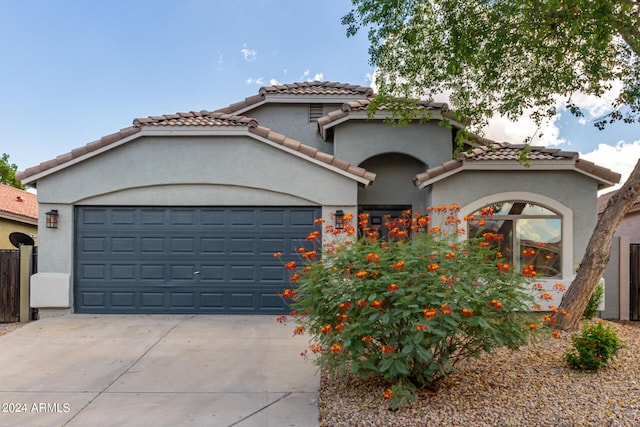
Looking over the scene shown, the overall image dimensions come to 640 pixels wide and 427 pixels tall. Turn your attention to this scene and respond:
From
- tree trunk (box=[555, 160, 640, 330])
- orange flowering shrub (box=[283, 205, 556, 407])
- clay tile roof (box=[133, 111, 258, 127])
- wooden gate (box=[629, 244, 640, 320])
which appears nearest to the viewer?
orange flowering shrub (box=[283, 205, 556, 407])

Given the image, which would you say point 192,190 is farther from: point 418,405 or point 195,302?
point 418,405

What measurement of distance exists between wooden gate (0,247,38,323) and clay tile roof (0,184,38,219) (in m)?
8.76

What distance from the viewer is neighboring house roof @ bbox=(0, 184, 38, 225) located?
1717 centimetres

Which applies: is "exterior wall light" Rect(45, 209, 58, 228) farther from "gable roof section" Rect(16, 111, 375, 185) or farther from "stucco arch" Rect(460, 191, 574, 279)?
"stucco arch" Rect(460, 191, 574, 279)

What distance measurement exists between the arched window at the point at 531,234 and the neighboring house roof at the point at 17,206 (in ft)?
57.4

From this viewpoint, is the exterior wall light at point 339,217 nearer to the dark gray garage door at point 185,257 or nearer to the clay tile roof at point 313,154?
the dark gray garage door at point 185,257

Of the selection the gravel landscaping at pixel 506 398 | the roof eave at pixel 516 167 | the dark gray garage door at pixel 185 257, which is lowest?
the gravel landscaping at pixel 506 398

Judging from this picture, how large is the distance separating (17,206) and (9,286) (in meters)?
10.9

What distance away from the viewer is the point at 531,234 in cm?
1040

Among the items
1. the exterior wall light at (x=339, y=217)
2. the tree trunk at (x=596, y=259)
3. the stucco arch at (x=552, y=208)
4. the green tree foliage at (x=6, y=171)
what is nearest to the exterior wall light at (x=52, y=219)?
the exterior wall light at (x=339, y=217)

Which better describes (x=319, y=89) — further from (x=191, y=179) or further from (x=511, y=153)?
(x=511, y=153)

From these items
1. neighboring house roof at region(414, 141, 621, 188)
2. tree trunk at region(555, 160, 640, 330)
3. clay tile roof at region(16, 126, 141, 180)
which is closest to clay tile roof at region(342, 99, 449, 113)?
neighboring house roof at region(414, 141, 621, 188)

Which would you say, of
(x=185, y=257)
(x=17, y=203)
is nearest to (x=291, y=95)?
(x=185, y=257)

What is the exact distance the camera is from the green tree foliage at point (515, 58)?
25.8 feet
